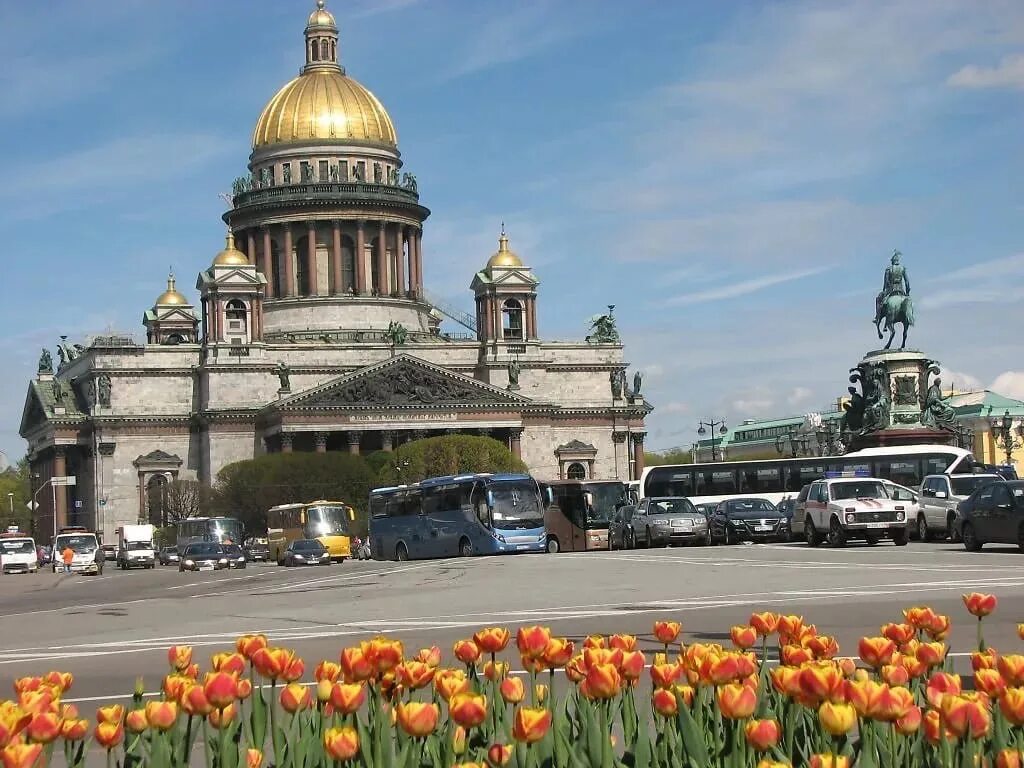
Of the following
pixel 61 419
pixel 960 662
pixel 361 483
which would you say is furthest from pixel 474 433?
pixel 960 662

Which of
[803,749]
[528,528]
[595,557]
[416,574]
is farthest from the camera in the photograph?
[528,528]

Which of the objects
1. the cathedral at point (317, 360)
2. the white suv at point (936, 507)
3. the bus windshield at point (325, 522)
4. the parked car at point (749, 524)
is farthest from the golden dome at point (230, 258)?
the white suv at point (936, 507)

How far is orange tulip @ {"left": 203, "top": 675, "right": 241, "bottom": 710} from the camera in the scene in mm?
6781

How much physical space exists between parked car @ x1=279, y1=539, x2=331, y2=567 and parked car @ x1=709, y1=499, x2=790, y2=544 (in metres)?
17.6

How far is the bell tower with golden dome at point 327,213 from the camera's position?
396ft

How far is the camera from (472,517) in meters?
50.6

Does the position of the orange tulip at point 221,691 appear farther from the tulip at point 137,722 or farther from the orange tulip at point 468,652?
the orange tulip at point 468,652

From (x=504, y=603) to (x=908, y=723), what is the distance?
66.4 ft

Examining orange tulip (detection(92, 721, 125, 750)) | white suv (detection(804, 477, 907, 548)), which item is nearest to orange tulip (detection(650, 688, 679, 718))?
orange tulip (detection(92, 721, 125, 750))

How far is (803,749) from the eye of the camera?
291 inches

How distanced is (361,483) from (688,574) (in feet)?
221

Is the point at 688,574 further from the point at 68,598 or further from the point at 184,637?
the point at 68,598

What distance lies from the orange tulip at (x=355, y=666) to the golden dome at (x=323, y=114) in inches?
4580

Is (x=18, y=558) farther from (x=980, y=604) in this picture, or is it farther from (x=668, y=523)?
(x=980, y=604)
